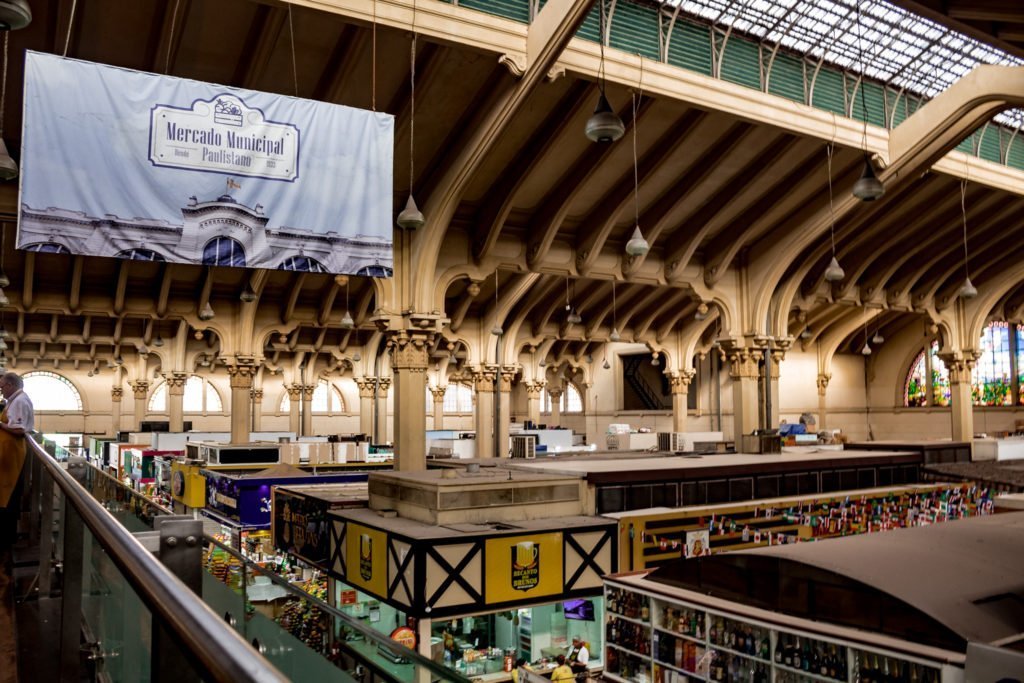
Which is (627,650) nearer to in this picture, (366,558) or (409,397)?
(366,558)

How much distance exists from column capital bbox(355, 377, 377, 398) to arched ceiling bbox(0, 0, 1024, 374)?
7.37 metres

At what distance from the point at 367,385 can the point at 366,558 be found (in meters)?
22.2

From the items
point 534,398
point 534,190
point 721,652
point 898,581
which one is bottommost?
point 721,652

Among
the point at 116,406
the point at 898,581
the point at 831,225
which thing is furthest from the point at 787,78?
the point at 116,406

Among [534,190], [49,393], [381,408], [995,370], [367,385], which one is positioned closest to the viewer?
[534,190]

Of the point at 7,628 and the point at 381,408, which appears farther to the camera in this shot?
the point at 381,408

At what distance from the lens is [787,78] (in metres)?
16.5

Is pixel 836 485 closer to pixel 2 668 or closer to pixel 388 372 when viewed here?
pixel 2 668

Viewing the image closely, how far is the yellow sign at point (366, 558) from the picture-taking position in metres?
A: 12.8

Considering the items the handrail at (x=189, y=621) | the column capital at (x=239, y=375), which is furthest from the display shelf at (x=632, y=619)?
the column capital at (x=239, y=375)

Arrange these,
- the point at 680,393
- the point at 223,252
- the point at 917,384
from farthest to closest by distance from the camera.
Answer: the point at 917,384
the point at 680,393
the point at 223,252

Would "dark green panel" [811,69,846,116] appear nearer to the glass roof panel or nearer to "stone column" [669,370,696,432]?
the glass roof panel

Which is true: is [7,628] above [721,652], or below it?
above

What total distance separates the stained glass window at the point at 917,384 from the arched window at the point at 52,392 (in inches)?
1641
